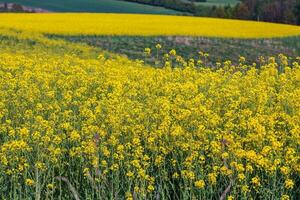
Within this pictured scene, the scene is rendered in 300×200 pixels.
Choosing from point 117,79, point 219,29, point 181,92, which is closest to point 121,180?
point 181,92

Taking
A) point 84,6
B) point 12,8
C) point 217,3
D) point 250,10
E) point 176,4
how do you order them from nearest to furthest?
point 12,8
point 84,6
point 176,4
point 250,10
point 217,3

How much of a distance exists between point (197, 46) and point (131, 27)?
6.70 meters

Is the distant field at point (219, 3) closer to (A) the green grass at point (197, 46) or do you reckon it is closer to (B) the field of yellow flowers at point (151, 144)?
(A) the green grass at point (197, 46)

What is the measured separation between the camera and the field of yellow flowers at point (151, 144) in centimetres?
618

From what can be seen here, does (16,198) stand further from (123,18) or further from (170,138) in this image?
(123,18)

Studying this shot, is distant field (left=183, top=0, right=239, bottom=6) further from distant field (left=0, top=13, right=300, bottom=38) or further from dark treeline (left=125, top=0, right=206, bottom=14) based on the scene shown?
distant field (left=0, top=13, right=300, bottom=38)

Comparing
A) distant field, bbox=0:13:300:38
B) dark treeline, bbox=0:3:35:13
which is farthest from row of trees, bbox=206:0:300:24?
dark treeline, bbox=0:3:35:13

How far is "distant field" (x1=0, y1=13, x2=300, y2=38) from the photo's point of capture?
3412 centimetres

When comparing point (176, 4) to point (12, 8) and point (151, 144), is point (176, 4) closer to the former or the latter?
point (12, 8)

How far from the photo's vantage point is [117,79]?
10.5 meters

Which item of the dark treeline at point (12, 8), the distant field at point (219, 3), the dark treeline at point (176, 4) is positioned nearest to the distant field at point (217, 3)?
the distant field at point (219, 3)

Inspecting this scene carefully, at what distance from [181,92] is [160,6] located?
213 ft

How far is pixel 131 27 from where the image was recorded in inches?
1463

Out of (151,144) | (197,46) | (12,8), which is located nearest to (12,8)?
(12,8)
